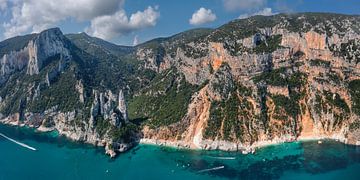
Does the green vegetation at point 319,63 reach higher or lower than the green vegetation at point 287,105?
higher

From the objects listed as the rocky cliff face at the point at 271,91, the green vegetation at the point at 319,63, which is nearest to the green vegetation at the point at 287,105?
the rocky cliff face at the point at 271,91

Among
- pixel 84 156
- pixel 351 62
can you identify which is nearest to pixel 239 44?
pixel 351 62

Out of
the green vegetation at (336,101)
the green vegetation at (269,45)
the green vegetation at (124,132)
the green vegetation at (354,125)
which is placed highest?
the green vegetation at (269,45)

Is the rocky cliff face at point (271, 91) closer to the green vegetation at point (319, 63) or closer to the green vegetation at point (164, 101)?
the green vegetation at point (319, 63)

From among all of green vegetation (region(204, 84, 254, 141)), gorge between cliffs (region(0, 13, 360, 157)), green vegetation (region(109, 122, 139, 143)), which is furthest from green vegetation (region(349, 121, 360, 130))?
green vegetation (region(109, 122, 139, 143))

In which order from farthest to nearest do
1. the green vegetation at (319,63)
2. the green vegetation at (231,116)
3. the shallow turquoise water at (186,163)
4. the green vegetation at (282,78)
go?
the green vegetation at (282,78) → the green vegetation at (319,63) → the green vegetation at (231,116) → the shallow turquoise water at (186,163)

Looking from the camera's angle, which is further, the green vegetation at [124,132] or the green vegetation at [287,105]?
the green vegetation at [287,105]

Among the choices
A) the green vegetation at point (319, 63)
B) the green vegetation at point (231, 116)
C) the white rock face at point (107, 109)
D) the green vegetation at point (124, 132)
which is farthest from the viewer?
the white rock face at point (107, 109)

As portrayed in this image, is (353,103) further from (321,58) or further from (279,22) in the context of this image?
(279,22)

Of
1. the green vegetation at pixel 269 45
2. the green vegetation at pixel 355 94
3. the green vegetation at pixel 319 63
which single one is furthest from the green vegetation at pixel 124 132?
the green vegetation at pixel 355 94
